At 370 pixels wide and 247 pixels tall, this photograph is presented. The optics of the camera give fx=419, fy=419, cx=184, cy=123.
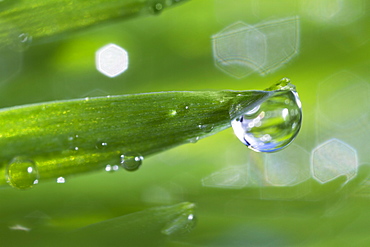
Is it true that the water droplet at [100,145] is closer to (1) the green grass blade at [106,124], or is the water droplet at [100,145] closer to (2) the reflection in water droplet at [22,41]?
(1) the green grass blade at [106,124]

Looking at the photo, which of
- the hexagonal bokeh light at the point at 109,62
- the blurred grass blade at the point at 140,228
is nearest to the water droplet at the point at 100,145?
the blurred grass blade at the point at 140,228

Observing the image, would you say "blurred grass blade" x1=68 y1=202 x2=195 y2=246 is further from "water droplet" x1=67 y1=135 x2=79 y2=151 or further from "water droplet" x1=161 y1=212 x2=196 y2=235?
"water droplet" x1=67 y1=135 x2=79 y2=151

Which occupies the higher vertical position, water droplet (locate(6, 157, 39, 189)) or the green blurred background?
the green blurred background

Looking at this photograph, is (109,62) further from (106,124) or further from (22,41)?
(106,124)

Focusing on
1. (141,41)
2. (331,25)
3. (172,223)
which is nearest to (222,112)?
(172,223)

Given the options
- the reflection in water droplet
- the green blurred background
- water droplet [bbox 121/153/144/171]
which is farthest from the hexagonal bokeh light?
water droplet [bbox 121/153/144/171]

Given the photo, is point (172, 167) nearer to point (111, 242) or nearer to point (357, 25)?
point (111, 242)

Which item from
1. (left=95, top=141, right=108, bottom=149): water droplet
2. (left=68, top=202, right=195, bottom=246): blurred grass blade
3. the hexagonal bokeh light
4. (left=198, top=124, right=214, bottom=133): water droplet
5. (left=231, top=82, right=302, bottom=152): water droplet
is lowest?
(left=68, top=202, right=195, bottom=246): blurred grass blade
